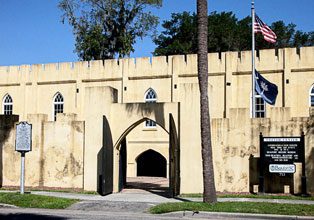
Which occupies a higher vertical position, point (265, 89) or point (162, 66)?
point (162, 66)

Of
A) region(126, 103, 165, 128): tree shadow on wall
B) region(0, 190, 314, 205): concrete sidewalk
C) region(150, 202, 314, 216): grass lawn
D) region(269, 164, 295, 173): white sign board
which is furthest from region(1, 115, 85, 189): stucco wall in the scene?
region(269, 164, 295, 173): white sign board

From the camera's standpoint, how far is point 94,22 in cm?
4278

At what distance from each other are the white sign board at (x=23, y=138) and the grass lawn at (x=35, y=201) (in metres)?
2.01

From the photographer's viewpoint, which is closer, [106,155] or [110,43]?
[106,155]

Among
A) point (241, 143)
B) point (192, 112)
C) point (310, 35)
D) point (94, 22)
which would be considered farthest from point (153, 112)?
point (310, 35)

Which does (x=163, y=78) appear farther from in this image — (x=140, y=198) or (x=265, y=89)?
(x=140, y=198)

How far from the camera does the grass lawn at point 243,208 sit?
46.3 feet

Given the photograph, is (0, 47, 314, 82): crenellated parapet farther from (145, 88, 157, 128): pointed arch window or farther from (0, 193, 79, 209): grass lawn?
(0, 193, 79, 209): grass lawn

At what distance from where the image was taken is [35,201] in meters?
16.6

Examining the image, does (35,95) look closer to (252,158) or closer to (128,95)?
(128,95)

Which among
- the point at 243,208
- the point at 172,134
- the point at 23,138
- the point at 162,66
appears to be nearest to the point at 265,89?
the point at 172,134

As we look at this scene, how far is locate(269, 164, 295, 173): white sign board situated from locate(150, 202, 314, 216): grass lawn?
10.0 ft

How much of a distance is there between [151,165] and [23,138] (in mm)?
17827

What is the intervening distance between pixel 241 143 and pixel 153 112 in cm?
385
